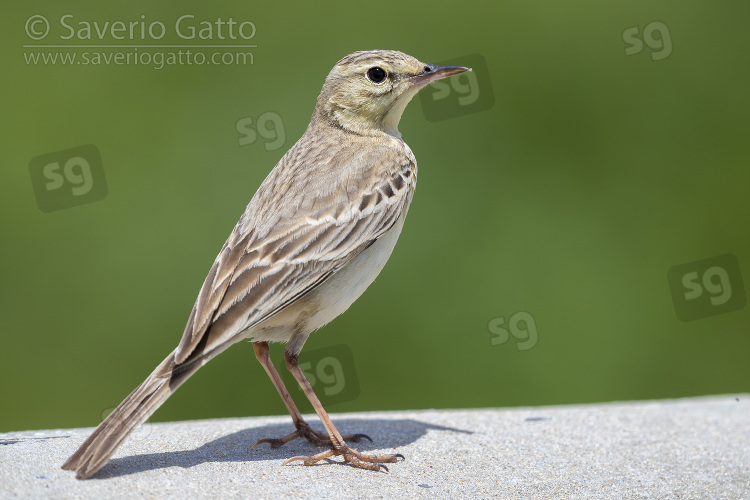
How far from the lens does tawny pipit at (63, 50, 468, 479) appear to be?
19.5 feet

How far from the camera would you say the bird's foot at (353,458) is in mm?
6453

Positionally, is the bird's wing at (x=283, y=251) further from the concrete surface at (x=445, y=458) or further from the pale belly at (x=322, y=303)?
the concrete surface at (x=445, y=458)

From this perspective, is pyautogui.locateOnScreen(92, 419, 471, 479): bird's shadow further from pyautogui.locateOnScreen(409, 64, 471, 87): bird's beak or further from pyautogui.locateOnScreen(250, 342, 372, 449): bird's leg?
pyautogui.locateOnScreen(409, 64, 471, 87): bird's beak

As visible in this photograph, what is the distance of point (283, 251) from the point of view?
21.0 ft

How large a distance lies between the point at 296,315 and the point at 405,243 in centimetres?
535

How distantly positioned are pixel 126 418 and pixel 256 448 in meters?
Answer: 1.43

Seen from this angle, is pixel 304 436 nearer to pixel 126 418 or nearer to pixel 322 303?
pixel 322 303

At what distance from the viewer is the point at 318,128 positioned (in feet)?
25.2
